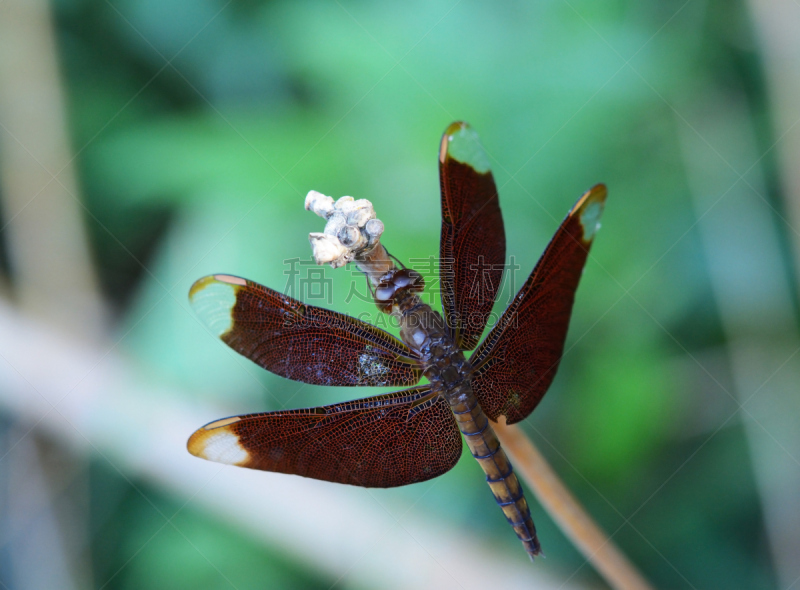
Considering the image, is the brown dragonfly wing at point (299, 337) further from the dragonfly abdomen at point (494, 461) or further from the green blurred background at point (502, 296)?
the green blurred background at point (502, 296)

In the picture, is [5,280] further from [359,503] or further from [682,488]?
[682,488]

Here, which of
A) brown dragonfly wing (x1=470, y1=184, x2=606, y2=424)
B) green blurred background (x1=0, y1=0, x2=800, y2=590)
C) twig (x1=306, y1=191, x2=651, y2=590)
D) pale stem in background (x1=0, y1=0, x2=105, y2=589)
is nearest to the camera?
twig (x1=306, y1=191, x2=651, y2=590)

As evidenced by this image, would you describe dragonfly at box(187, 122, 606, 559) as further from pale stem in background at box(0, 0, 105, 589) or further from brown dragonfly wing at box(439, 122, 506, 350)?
pale stem in background at box(0, 0, 105, 589)

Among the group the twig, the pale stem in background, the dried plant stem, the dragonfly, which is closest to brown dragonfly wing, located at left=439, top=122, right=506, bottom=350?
the dragonfly

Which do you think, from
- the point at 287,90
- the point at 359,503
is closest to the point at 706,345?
the point at 359,503

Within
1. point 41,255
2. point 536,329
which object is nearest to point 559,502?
point 536,329

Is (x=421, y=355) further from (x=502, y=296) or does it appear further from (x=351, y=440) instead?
(x=502, y=296)

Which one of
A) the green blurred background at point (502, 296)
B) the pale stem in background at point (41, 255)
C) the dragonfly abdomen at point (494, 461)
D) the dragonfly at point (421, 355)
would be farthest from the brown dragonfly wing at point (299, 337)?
the pale stem in background at point (41, 255)
